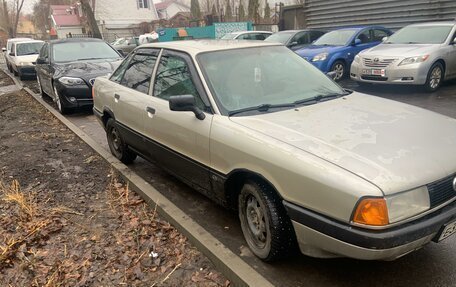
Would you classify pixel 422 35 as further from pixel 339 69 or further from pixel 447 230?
pixel 447 230

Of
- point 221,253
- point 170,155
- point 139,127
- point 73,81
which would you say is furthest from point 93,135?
point 221,253

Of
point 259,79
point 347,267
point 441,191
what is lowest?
point 347,267

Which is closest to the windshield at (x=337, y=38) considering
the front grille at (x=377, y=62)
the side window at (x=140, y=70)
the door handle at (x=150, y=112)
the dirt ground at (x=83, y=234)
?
the front grille at (x=377, y=62)

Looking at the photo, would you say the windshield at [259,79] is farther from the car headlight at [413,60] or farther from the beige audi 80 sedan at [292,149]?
the car headlight at [413,60]

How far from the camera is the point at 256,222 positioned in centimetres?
311

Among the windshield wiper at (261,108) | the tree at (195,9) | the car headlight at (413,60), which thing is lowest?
the car headlight at (413,60)

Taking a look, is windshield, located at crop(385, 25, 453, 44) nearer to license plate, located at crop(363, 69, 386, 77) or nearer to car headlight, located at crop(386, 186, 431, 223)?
license plate, located at crop(363, 69, 386, 77)

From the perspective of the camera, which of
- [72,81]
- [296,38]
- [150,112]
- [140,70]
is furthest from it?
[296,38]

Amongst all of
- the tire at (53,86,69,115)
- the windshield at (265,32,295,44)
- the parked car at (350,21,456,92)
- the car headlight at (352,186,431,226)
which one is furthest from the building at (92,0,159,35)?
the car headlight at (352,186,431,226)

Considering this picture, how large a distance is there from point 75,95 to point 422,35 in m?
8.12

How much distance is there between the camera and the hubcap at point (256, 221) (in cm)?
301

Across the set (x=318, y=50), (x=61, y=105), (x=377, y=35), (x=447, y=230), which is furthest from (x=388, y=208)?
(x=377, y=35)

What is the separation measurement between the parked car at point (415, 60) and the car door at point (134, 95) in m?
6.06

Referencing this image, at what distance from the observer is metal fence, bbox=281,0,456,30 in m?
12.9
